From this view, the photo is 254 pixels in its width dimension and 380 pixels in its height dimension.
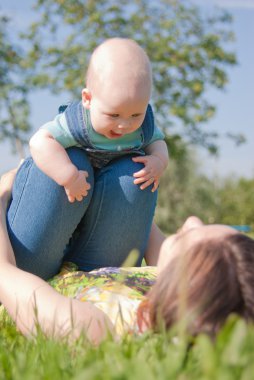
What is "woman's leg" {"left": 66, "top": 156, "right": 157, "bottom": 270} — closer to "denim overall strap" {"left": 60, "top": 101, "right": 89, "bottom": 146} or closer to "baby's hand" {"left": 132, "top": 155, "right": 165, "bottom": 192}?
"baby's hand" {"left": 132, "top": 155, "right": 165, "bottom": 192}

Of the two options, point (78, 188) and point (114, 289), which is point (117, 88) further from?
point (114, 289)

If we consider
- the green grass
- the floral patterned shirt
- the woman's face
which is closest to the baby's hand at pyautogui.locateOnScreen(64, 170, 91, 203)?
the floral patterned shirt

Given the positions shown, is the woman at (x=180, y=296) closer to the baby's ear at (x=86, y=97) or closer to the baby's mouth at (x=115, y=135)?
the baby's mouth at (x=115, y=135)

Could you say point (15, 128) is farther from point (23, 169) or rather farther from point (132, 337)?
point (132, 337)

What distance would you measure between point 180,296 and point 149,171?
1488 mm

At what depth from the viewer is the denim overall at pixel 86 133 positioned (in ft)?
10.2

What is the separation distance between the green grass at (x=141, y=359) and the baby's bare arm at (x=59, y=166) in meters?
1.08

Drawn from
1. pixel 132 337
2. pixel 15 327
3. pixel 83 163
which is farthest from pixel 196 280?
pixel 83 163

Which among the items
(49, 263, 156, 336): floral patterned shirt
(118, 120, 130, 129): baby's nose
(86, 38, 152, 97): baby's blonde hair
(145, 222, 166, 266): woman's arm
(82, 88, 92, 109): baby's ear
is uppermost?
(86, 38, 152, 97): baby's blonde hair

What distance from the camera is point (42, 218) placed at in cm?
311

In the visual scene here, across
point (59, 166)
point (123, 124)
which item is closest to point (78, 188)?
point (59, 166)

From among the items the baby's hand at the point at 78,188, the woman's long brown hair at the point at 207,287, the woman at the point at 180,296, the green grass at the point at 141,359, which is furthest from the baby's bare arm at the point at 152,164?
the green grass at the point at 141,359

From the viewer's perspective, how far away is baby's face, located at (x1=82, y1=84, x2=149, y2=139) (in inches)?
115

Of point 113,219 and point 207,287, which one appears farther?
point 113,219
